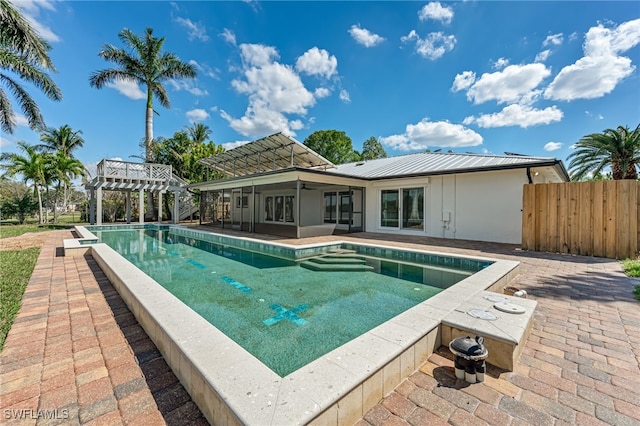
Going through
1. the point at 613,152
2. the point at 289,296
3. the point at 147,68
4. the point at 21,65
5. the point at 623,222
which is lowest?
the point at 289,296

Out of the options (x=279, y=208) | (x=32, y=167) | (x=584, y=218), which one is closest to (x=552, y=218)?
(x=584, y=218)

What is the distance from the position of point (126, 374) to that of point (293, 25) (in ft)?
54.6

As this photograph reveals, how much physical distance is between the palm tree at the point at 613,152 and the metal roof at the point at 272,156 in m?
16.4

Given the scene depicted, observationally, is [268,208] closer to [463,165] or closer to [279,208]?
[279,208]

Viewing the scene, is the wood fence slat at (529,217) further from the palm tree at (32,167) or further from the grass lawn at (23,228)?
the palm tree at (32,167)

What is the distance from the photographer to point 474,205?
1037 cm

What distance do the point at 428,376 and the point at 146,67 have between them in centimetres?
2582

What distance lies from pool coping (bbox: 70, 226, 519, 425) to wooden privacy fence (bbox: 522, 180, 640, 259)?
7.21m

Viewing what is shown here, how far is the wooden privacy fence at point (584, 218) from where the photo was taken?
23.4 feet

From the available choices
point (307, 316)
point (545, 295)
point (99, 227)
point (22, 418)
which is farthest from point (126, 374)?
point (99, 227)

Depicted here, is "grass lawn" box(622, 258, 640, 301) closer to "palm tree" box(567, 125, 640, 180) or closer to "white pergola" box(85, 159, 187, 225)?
"palm tree" box(567, 125, 640, 180)

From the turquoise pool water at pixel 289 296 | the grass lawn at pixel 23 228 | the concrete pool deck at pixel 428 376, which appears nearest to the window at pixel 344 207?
the turquoise pool water at pixel 289 296

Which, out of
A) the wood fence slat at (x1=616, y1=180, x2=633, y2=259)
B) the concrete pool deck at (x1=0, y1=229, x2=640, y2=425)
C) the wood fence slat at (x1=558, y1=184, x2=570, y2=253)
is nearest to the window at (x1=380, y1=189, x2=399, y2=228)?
the wood fence slat at (x1=558, y1=184, x2=570, y2=253)

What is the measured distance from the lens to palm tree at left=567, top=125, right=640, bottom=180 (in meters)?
15.5
